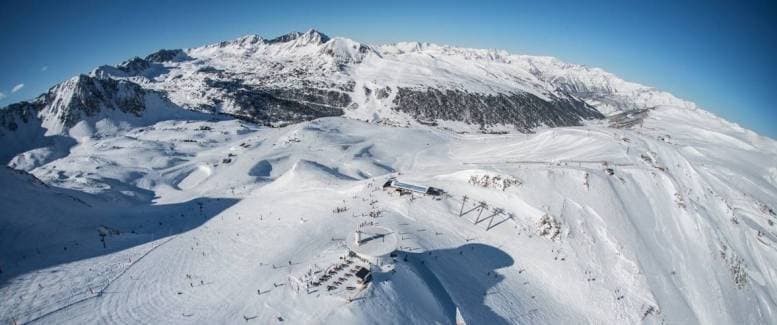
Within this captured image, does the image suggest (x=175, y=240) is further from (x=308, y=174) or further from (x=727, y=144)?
(x=727, y=144)

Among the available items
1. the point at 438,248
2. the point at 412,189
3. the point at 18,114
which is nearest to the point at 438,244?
the point at 438,248

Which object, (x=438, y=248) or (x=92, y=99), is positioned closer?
(x=438, y=248)

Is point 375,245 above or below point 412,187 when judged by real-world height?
below

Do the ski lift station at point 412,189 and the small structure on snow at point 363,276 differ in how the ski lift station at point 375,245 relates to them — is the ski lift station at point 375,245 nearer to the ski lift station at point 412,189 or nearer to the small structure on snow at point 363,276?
the small structure on snow at point 363,276

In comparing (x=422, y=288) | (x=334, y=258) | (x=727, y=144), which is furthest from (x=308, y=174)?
(x=727, y=144)

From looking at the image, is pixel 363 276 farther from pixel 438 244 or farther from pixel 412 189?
pixel 412 189

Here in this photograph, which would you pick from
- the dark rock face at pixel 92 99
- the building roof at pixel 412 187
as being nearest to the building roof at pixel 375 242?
the building roof at pixel 412 187

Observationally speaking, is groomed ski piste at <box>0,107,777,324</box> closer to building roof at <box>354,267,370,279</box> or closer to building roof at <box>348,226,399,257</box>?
building roof at <box>354,267,370,279</box>
